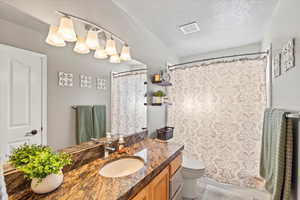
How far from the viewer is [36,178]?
2.46 ft

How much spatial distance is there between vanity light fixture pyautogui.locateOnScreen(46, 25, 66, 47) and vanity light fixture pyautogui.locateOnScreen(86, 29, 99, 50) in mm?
238

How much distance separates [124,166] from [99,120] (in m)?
0.48

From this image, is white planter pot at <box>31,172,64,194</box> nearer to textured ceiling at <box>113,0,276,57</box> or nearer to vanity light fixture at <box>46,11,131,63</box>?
vanity light fixture at <box>46,11,131,63</box>

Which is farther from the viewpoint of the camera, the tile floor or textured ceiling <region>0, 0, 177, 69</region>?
the tile floor

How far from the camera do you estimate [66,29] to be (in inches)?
41.5

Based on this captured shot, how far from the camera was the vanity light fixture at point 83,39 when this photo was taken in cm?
101

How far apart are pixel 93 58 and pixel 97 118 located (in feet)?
1.78

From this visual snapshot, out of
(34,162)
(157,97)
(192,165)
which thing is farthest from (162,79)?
(34,162)

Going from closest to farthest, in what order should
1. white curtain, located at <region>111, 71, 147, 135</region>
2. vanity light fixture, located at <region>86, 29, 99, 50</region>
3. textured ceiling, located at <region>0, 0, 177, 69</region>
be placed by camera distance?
textured ceiling, located at <region>0, 0, 177, 69</region>, vanity light fixture, located at <region>86, 29, 99, 50</region>, white curtain, located at <region>111, 71, 147, 135</region>

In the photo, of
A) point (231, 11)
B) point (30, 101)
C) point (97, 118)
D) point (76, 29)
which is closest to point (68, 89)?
point (30, 101)

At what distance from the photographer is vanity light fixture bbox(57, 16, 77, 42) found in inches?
40.7

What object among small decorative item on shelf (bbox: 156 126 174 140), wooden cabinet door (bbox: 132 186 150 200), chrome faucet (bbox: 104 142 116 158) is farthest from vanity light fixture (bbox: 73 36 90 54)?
small decorative item on shelf (bbox: 156 126 174 140)

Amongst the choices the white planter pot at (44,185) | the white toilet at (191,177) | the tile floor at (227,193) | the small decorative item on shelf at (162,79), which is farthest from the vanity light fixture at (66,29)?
the tile floor at (227,193)

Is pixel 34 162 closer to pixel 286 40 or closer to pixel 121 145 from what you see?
pixel 121 145
